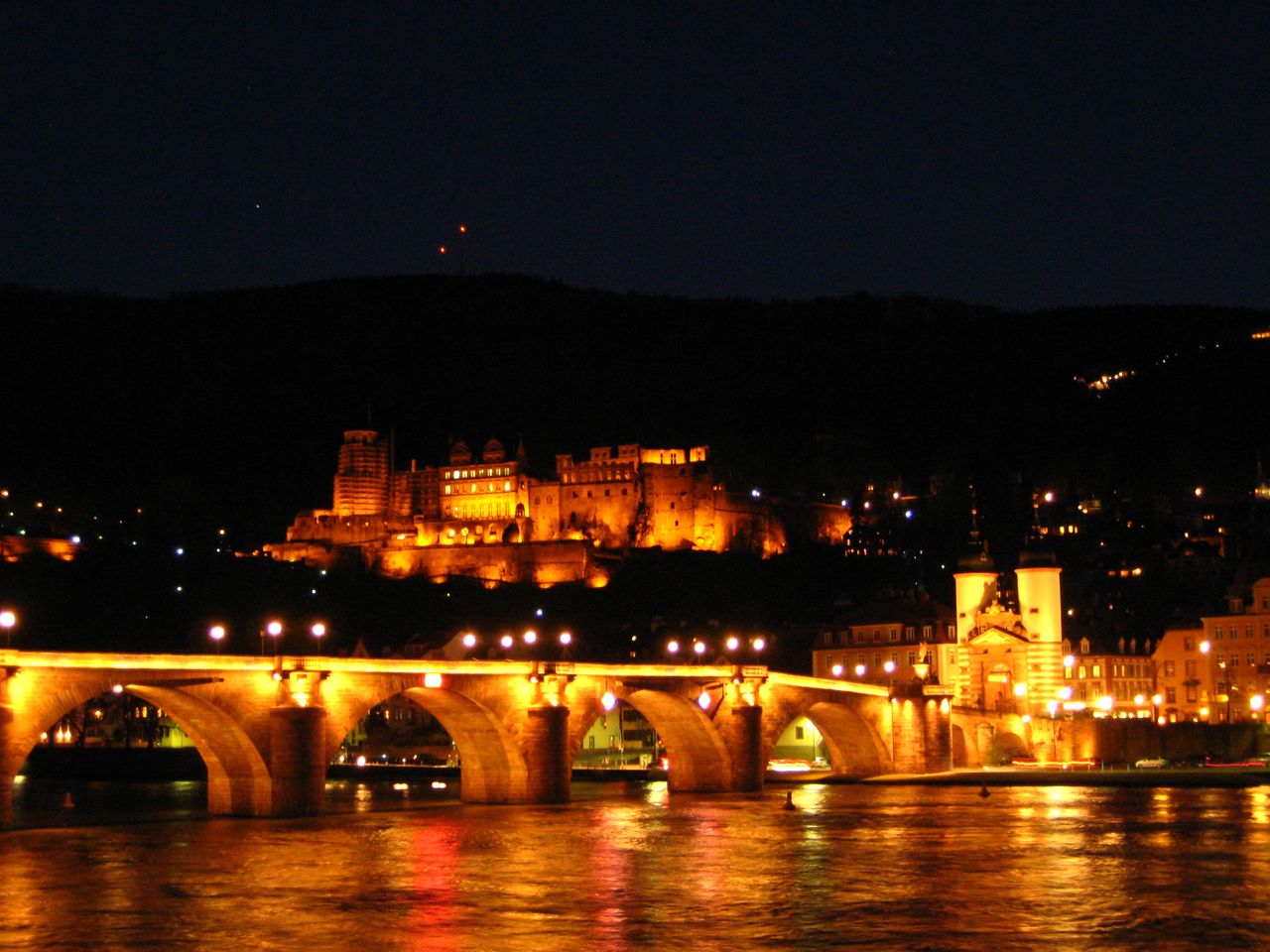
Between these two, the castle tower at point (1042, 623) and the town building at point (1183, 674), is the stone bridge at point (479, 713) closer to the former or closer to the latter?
the castle tower at point (1042, 623)

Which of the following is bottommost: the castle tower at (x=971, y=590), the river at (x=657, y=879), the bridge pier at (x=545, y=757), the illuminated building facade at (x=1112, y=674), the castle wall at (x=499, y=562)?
the river at (x=657, y=879)

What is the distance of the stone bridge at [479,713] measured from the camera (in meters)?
52.1

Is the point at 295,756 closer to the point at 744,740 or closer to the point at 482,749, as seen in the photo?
the point at 482,749

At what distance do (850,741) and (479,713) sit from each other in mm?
27581

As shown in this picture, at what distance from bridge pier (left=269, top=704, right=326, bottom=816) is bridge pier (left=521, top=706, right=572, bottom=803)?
10.5m

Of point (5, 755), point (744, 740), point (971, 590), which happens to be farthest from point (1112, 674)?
point (5, 755)

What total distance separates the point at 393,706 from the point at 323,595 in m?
43.5

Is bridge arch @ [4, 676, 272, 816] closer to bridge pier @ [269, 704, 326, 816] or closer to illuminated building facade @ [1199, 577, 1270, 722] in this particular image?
bridge pier @ [269, 704, 326, 816]

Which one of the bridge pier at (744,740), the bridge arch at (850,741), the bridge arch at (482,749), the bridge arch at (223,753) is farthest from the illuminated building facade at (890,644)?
the bridge arch at (223,753)

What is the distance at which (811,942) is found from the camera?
33188mm

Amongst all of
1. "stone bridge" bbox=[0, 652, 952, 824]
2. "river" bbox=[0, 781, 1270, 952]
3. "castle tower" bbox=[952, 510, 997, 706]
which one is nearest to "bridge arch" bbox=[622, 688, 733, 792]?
"stone bridge" bbox=[0, 652, 952, 824]

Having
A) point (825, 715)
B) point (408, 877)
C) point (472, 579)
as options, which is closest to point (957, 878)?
point (408, 877)

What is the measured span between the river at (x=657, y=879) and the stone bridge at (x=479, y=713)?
1.93 metres

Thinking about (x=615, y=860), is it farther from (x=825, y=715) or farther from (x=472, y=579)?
(x=472, y=579)
